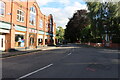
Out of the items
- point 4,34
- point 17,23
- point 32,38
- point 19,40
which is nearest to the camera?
point 4,34

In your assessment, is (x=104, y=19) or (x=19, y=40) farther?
(x=104, y=19)

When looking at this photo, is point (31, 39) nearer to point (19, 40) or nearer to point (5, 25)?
point (19, 40)

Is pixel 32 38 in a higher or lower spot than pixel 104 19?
lower

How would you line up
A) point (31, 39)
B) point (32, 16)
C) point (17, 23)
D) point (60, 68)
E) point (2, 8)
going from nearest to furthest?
point (60, 68) < point (2, 8) < point (17, 23) < point (31, 39) < point (32, 16)

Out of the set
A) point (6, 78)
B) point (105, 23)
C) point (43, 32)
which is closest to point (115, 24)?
point (105, 23)

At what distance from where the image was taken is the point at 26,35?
2873 cm

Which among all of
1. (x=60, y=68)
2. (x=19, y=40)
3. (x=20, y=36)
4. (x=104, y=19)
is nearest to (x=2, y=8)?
(x=20, y=36)

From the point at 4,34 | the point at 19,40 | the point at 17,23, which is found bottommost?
the point at 19,40

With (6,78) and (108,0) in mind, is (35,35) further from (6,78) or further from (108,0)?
(6,78)

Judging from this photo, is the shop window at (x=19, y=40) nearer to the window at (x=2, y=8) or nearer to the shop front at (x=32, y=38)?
the shop front at (x=32, y=38)

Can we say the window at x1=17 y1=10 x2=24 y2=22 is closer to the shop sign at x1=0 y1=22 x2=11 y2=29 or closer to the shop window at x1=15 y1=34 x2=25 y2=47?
the shop window at x1=15 y1=34 x2=25 y2=47

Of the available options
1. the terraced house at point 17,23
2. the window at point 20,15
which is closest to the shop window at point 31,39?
the terraced house at point 17,23

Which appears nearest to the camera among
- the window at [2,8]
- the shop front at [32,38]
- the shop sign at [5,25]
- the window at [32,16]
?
the shop sign at [5,25]

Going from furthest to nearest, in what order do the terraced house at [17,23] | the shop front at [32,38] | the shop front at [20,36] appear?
the shop front at [32,38]
the shop front at [20,36]
the terraced house at [17,23]
